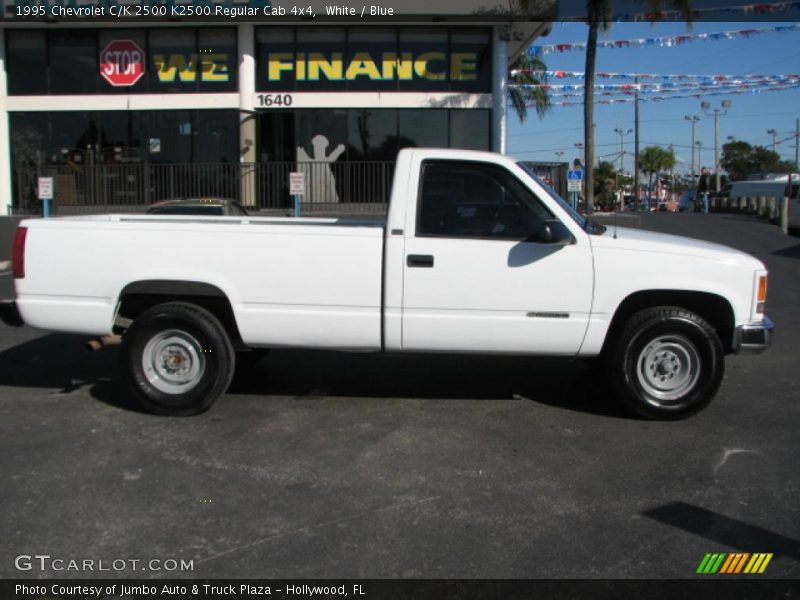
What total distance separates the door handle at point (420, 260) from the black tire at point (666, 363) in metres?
1.51

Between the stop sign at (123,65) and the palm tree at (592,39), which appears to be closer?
the palm tree at (592,39)

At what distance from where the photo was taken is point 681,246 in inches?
220

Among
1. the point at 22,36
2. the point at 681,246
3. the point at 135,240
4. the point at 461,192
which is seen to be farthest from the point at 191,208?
the point at 22,36

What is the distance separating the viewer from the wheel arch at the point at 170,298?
18.6 ft

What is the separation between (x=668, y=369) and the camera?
5.68 m

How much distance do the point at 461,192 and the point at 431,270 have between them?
64 cm

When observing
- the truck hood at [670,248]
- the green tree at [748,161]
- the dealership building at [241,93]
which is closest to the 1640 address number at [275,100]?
the dealership building at [241,93]

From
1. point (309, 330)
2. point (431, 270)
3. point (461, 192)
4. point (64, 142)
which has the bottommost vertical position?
point (309, 330)

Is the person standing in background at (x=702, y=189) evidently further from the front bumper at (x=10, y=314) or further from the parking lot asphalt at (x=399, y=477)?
the front bumper at (x=10, y=314)

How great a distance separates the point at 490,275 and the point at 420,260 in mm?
512

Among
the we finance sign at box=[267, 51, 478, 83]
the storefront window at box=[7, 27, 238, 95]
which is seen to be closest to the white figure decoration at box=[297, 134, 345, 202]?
the we finance sign at box=[267, 51, 478, 83]

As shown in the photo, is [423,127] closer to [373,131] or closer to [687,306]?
[373,131]

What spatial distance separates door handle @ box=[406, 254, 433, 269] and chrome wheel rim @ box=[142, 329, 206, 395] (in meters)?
1.76

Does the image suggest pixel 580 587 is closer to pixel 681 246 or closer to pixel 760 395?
pixel 681 246
